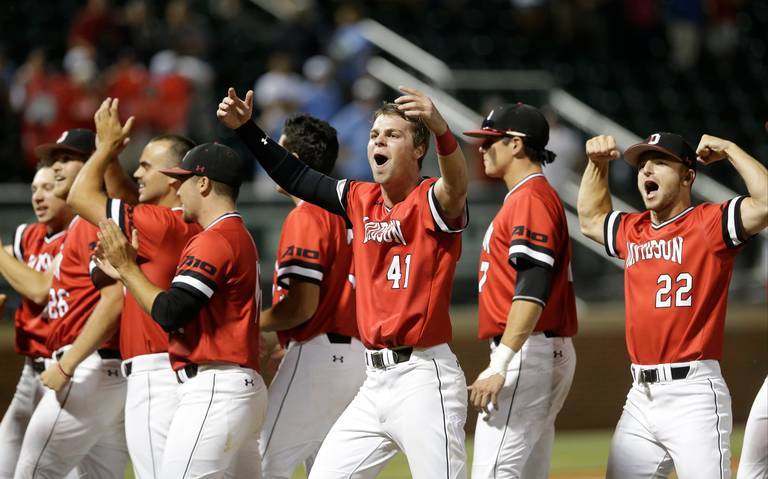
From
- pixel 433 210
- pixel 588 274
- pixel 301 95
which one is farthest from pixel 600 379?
pixel 433 210

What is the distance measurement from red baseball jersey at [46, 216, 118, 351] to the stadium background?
3582 millimetres

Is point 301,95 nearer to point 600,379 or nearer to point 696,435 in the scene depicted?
point 600,379

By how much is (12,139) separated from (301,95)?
10.3 ft

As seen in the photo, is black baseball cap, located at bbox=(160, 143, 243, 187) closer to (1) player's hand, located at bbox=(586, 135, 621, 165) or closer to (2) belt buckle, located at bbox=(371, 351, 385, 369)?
(2) belt buckle, located at bbox=(371, 351, 385, 369)

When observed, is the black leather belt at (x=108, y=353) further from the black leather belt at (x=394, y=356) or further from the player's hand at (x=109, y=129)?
the black leather belt at (x=394, y=356)

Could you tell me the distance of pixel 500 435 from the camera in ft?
18.2

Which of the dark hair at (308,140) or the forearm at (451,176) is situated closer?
the forearm at (451,176)

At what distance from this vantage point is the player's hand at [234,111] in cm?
579

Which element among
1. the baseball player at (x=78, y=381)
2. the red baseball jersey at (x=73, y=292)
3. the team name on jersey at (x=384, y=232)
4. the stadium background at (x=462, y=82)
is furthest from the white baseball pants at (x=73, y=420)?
the stadium background at (x=462, y=82)

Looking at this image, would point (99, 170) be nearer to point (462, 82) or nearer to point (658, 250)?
point (658, 250)

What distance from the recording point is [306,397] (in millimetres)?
6188

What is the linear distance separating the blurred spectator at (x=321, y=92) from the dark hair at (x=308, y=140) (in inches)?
252

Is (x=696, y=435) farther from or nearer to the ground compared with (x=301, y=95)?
nearer to the ground

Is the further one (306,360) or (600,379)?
(600,379)
